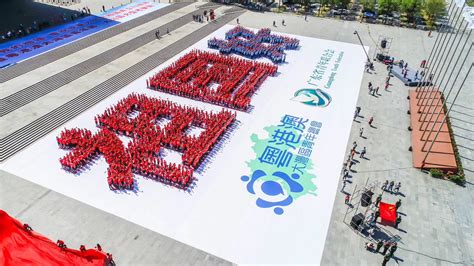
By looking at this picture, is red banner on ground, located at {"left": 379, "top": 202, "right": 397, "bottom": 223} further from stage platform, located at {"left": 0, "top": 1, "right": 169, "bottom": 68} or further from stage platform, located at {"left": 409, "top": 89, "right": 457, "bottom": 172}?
stage platform, located at {"left": 0, "top": 1, "right": 169, "bottom": 68}

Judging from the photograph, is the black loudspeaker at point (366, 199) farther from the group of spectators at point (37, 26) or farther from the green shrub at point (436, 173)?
the group of spectators at point (37, 26)

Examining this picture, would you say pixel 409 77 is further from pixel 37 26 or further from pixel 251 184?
pixel 37 26

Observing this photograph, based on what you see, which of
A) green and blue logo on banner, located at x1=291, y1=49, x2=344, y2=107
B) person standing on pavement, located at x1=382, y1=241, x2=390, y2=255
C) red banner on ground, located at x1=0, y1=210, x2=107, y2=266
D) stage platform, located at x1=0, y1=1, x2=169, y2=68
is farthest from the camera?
stage platform, located at x1=0, y1=1, x2=169, y2=68

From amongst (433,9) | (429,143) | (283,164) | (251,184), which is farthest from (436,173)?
(433,9)

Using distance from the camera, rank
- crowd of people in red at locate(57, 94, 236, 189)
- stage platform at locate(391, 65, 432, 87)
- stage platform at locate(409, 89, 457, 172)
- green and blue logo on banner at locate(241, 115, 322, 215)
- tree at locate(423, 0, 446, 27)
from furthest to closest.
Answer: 1. tree at locate(423, 0, 446, 27)
2. stage platform at locate(391, 65, 432, 87)
3. stage platform at locate(409, 89, 457, 172)
4. crowd of people in red at locate(57, 94, 236, 189)
5. green and blue logo on banner at locate(241, 115, 322, 215)

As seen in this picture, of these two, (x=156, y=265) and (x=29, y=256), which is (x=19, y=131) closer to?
(x=29, y=256)

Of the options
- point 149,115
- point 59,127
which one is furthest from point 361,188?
point 59,127

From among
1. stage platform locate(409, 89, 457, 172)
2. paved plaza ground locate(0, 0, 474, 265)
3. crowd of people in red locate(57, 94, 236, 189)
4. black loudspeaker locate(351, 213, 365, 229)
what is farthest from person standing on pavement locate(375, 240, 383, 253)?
crowd of people in red locate(57, 94, 236, 189)
